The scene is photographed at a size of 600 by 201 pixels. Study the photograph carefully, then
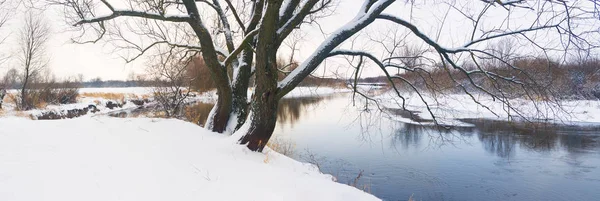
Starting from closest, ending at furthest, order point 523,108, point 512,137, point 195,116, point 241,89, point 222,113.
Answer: point 523,108 < point 222,113 < point 241,89 < point 512,137 < point 195,116

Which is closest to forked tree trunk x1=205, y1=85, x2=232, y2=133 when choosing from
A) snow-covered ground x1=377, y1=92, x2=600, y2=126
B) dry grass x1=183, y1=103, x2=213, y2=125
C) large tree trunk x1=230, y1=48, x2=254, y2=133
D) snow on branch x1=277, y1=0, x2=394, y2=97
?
large tree trunk x1=230, y1=48, x2=254, y2=133

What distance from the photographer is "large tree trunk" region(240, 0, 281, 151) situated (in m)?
4.97

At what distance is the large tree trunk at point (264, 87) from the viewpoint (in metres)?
4.97

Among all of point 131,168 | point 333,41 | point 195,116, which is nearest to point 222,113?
point 333,41

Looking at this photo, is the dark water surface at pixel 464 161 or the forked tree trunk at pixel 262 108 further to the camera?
the dark water surface at pixel 464 161

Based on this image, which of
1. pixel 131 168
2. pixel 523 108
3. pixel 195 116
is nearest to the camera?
pixel 131 168

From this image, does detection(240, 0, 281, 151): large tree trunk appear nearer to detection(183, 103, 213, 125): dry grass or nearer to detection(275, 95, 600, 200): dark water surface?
detection(275, 95, 600, 200): dark water surface

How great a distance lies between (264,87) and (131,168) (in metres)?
2.31

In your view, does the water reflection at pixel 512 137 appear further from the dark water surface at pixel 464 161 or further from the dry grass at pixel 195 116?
the dry grass at pixel 195 116

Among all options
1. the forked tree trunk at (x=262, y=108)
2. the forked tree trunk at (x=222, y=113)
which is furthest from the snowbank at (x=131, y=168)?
the forked tree trunk at (x=222, y=113)

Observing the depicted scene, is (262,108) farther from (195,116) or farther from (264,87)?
(195,116)

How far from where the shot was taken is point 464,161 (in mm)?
10023

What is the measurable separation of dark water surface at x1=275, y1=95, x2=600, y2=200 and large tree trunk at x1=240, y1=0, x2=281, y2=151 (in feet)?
6.20

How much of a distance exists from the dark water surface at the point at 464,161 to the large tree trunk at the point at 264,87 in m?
1.89
